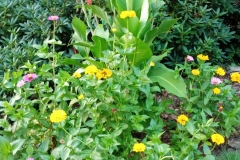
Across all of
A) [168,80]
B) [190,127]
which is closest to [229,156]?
[190,127]

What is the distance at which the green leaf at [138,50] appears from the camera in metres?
2.37

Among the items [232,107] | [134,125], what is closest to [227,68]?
[232,107]

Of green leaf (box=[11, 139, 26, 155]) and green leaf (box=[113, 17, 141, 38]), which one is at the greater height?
green leaf (box=[113, 17, 141, 38])

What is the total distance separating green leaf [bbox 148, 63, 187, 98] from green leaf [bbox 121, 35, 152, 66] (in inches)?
Answer: 7.5

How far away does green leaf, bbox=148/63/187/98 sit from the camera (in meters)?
2.59

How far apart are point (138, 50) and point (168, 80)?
35 cm

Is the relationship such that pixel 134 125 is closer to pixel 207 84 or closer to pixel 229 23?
pixel 207 84

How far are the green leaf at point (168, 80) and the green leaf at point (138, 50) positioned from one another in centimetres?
19

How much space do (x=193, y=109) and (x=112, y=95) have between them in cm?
66

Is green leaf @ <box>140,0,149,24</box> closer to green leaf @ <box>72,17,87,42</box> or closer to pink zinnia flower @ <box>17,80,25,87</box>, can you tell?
green leaf @ <box>72,17,87,42</box>

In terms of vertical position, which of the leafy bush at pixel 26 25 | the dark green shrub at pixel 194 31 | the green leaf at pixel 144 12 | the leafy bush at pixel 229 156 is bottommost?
the leafy bush at pixel 229 156

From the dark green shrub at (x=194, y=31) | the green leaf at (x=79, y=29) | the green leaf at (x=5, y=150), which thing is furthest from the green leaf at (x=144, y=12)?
the green leaf at (x=5, y=150)

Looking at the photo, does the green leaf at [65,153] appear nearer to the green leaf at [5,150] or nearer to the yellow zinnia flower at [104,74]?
the green leaf at [5,150]

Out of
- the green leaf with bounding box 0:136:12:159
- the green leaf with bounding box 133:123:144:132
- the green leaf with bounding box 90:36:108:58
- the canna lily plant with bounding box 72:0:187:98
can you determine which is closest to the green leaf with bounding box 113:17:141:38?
the canna lily plant with bounding box 72:0:187:98
